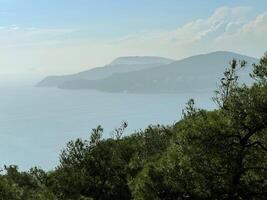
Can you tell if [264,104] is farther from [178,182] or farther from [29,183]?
[29,183]

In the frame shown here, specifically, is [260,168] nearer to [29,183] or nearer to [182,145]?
[182,145]

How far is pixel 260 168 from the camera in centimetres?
1719

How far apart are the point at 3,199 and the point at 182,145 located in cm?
1115

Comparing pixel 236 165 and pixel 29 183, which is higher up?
pixel 236 165

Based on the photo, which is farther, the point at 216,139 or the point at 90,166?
the point at 90,166

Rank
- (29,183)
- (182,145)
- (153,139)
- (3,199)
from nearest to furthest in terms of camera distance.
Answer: (182,145)
(3,199)
(153,139)
(29,183)

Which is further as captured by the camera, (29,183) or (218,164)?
(29,183)

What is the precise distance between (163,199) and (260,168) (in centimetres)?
448

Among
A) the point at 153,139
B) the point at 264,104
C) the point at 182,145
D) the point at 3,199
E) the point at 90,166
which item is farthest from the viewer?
the point at 153,139

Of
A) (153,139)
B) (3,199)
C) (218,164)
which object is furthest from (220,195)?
(153,139)

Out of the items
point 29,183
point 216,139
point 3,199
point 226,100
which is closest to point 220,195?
point 216,139

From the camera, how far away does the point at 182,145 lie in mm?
17703

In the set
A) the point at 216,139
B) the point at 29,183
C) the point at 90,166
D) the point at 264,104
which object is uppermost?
the point at 264,104

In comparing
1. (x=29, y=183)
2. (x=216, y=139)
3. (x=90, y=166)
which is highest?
(x=216, y=139)
